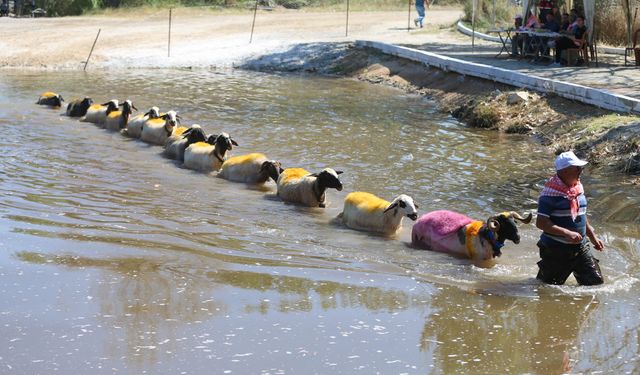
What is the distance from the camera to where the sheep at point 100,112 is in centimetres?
2134

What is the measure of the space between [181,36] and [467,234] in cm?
2820

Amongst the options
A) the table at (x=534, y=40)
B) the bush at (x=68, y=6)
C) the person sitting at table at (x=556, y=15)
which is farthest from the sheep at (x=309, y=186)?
the bush at (x=68, y=6)

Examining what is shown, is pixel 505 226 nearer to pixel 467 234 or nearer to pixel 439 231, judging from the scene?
pixel 467 234

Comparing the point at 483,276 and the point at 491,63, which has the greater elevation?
the point at 491,63

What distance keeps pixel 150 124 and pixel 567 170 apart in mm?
11675

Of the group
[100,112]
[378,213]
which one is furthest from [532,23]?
[378,213]

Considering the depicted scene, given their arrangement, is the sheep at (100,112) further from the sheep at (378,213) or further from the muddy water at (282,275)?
the sheep at (378,213)

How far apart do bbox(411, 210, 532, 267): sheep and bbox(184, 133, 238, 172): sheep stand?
18.4 ft

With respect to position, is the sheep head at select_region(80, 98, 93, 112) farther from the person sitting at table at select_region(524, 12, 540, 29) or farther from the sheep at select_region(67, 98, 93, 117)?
the person sitting at table at select_region(524, 12, 540, 29)

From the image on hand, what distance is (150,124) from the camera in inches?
759

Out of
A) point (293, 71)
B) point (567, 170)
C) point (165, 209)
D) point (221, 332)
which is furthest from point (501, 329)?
point (293, 71)

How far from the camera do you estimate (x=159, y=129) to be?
19156 mm

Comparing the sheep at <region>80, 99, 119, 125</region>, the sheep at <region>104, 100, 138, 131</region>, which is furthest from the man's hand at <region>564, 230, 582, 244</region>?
the sheep at <region>80, 99, 119, 125</region>

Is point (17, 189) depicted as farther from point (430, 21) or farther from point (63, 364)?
point (430, 21)
